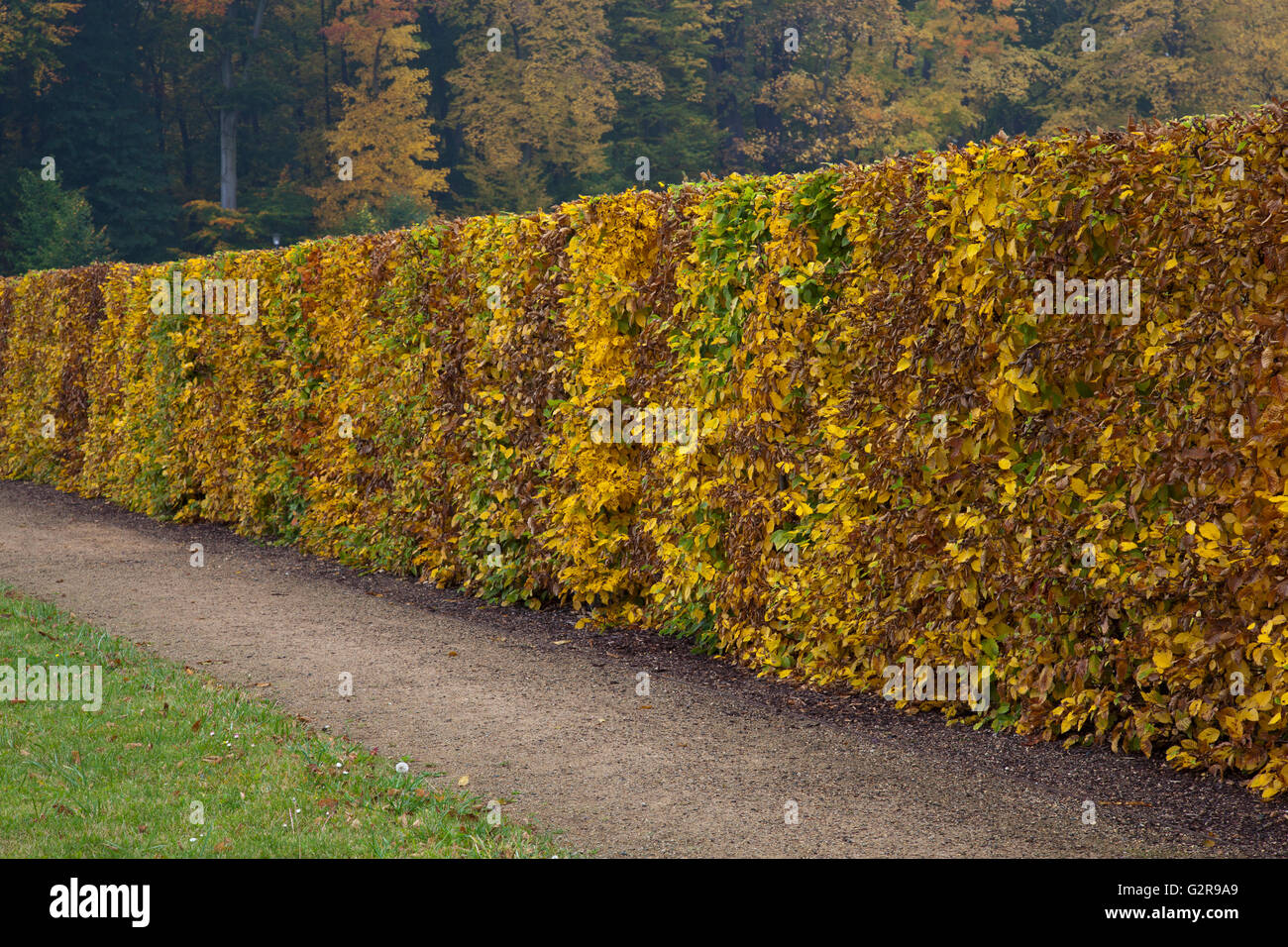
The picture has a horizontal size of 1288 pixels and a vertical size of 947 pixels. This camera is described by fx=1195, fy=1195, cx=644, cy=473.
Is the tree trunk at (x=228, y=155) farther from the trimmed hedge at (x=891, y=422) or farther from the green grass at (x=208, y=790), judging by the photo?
the green grass at (x=208, y=790)

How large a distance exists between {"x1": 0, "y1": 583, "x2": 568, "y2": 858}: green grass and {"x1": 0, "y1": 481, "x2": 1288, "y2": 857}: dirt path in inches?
11.7

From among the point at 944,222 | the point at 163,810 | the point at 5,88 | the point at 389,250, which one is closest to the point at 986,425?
the point at 944,222

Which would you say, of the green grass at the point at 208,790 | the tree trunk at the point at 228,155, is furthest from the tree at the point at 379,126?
the green grass at the point at 208,790

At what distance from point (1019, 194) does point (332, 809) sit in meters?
3.98

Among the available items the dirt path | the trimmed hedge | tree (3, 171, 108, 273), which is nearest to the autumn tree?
tree (3, 171, 108, 273)

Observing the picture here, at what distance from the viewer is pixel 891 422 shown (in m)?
6.12

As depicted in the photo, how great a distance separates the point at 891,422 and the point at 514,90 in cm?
4492

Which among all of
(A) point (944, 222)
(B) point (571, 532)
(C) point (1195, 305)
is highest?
(A) point (944, 222)

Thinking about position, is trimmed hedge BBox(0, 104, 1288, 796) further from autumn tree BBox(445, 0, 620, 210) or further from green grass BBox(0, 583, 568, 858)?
autumn tree BBox(445, 0, 620, 210)

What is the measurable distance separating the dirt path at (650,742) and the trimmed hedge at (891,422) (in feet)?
0.95

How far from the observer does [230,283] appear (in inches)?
499

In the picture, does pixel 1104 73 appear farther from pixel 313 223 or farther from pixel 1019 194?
pixel 1019 194

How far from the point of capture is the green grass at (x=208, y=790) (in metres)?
4.29

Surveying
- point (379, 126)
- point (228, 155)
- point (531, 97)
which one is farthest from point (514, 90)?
point (228, 155)
